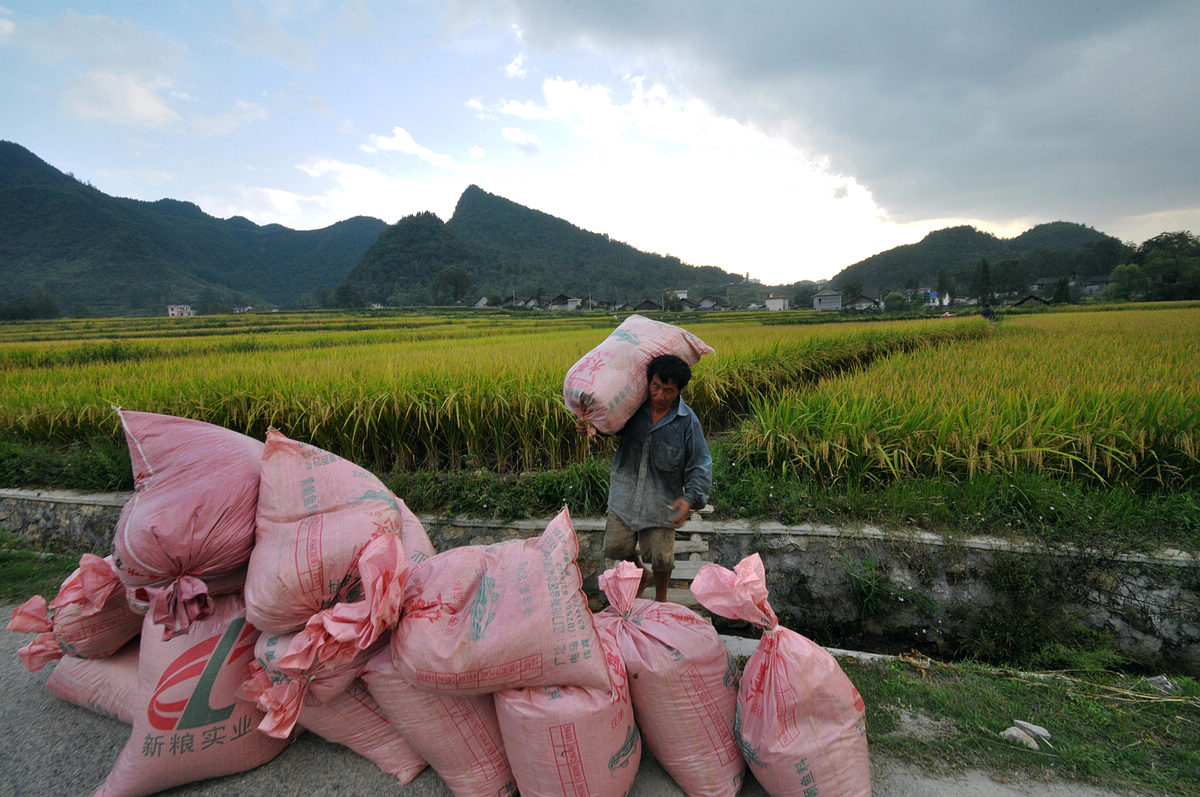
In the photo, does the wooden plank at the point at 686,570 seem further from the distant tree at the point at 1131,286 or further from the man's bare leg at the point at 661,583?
the distant tree at the point at 1131,286

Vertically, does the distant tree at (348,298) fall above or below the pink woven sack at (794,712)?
above

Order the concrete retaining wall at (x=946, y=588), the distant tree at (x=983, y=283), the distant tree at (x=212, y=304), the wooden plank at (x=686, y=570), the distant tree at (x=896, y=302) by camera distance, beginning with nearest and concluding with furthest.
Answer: the concrete retaining wall at (x=946, y=588) → the wooden plank at (x=686, y=570) → the distant tree at (x=896, y=302) → the distant tree at (x=983, y=283) → the distant tree at (x=212, y=304)

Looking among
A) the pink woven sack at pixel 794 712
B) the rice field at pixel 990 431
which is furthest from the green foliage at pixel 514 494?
the pink woven sack at pixel 794 712

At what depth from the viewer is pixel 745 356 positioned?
20.0 ft

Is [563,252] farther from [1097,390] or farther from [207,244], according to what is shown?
[1097,390]

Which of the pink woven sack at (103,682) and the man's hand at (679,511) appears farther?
the man's hand at (679,511)

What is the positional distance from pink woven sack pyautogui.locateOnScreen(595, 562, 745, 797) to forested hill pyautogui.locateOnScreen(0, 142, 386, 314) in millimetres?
48527

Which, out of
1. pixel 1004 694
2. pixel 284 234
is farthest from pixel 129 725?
pixel 284 234

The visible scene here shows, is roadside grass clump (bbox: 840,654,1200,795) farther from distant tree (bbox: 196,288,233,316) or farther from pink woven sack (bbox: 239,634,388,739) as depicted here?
distant tree (bbox: 196,288,233,316)

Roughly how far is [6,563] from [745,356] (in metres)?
6.37

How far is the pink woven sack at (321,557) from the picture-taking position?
1.41 m

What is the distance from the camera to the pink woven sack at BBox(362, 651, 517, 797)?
153cm

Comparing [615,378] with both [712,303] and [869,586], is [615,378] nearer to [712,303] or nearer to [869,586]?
[869,586]

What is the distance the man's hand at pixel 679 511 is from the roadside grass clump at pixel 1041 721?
0.92m
